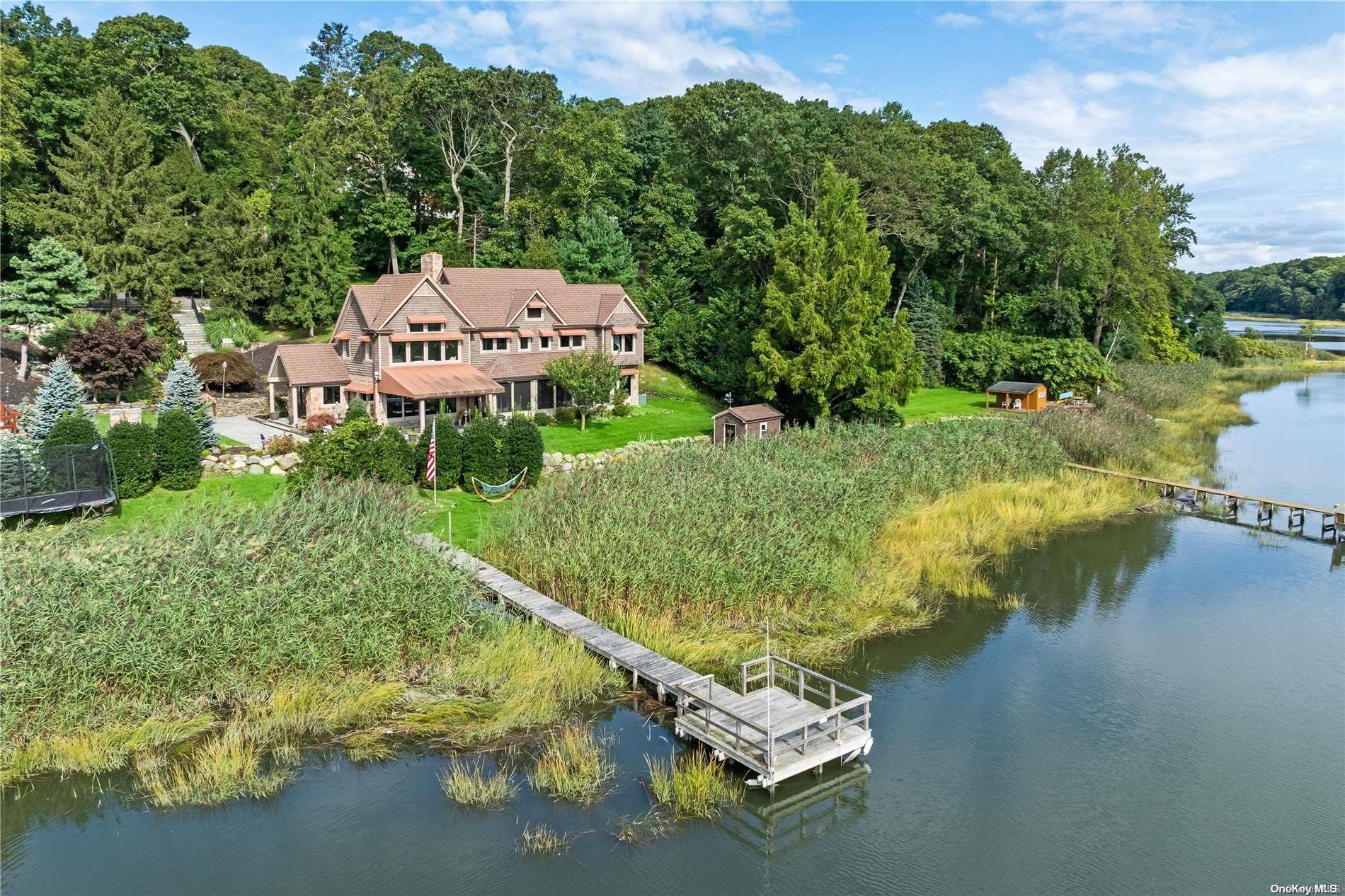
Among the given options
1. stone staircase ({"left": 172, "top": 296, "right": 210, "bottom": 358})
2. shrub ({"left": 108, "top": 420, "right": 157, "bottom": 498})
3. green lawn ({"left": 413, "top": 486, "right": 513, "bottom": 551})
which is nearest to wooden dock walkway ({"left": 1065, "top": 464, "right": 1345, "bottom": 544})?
green lawn ({"left": 413, "top": 486, "right": 513, "bottom": 551})

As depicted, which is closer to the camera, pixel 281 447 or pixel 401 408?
pixel 281 447

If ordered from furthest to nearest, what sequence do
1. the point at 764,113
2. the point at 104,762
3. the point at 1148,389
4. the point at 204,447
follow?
the point at 1148,389, the point at 764,113, the point at 204,447, the point at 104,762

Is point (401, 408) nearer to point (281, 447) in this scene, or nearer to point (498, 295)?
point (498, 295)

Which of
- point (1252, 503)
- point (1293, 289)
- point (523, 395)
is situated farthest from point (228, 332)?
point (1293, 289)

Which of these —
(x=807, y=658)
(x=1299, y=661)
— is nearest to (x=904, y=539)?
(x=807, y=658)

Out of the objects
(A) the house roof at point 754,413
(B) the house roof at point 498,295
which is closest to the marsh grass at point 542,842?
(A) the house roof at point 754,413

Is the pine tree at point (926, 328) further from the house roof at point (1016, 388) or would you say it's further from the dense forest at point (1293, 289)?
the dense forest at point (1293, 289)

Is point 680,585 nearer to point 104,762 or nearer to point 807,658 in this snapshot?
point 807,658
